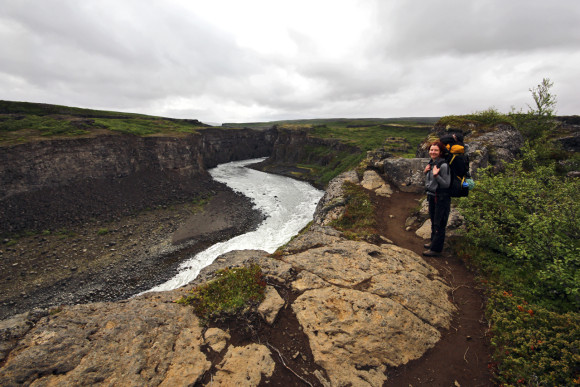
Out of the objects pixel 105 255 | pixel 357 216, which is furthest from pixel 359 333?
pixel 105 255

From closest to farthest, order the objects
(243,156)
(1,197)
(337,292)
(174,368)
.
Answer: (174,368) < (337,292) < (1,197) < (243,156)

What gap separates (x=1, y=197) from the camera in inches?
1212

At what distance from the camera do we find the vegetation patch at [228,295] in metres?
6.91

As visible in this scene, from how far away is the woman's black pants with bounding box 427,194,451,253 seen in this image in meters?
8.75

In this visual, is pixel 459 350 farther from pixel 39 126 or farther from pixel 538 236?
pixel 39 126

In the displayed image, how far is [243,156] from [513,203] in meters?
99.1

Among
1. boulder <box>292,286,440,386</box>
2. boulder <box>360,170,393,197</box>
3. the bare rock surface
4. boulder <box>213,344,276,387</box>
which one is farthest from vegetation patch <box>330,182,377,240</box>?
the bare rock surface

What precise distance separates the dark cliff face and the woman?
40783 millimetres

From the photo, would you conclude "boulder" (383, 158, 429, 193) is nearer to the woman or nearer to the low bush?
the low bush

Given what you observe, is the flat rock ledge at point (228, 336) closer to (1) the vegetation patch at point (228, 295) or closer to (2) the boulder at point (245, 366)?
(2) the boulder at point (245, 366)

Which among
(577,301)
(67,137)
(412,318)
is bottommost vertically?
(412,318)

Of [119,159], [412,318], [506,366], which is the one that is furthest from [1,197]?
[506,366]

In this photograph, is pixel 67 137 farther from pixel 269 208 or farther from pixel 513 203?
pixel 513 203

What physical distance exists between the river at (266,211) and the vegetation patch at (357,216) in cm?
1299
